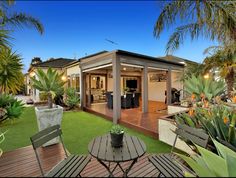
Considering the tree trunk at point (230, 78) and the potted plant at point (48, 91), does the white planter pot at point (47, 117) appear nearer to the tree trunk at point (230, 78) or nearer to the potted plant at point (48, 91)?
the potted plant at point (48, 91)

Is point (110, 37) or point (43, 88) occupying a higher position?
point (110, 37)

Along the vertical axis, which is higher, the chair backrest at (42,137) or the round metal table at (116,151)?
the chair backrest at (42,137)

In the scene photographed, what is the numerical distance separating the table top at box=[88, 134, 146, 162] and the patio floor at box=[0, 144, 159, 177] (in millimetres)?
721

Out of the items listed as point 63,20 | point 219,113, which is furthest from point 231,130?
point 63,20

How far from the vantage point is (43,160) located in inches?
149

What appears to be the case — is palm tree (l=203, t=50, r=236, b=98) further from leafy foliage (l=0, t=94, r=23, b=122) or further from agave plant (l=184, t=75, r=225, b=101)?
leafy foliage (l=0, t=94, r=23, b=122)

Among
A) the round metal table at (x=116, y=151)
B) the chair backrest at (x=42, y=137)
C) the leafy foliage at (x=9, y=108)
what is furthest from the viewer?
the leafy foliage at (x=9, y=108)

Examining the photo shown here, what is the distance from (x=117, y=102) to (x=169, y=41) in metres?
3.85

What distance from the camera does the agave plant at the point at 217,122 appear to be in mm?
2664

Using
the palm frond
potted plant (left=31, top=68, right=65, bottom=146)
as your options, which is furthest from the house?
potted plant (left=31, top=68, right=65, bottom=146)

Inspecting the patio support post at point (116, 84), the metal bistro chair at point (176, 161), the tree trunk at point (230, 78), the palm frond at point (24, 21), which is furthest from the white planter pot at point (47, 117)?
the tree trunk at point (230, 78)

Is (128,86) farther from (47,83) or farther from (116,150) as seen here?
(116,150)

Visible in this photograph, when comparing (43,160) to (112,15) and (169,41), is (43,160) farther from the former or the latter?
(112,15)

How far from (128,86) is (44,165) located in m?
14.1
